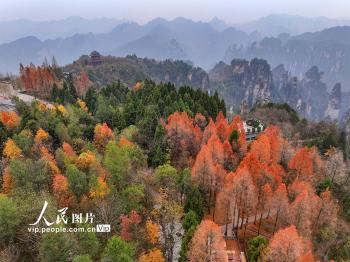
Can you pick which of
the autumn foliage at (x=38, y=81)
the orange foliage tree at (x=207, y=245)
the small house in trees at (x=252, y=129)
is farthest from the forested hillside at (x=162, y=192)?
the autumn foliage at (x=38, y=81)

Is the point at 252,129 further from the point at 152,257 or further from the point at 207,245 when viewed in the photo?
the point at 152,257

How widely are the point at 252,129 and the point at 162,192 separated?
137 feet

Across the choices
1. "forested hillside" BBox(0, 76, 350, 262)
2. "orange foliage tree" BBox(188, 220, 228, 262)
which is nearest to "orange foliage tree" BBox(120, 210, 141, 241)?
"forested hillside" BBox(0, 76, 350, 262)

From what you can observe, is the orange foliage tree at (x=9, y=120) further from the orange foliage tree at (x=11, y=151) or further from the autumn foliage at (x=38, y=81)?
the autumn foliage at (x=38, y=81)

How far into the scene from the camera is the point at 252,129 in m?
76.2

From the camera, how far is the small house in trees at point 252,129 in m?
74.6

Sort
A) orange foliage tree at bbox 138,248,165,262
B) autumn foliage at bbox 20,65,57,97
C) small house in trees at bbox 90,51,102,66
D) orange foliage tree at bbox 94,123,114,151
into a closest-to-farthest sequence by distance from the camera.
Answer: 1. orange foliage tree at bbox 138,248,165,262
2. orange foliage tree at bbox 94,123,114,151
3. autumn foliage at bbox 20,65,57,97
4. small house in trees at bbox 90,51,102,66

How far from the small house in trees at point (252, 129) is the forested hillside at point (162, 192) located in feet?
49.6

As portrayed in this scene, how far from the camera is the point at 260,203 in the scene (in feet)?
135

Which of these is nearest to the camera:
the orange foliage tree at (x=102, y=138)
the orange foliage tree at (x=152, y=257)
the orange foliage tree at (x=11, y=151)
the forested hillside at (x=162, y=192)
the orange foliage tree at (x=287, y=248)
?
the orange foliage tree at (x=152, y=257)

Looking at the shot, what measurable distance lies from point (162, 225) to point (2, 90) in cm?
7144

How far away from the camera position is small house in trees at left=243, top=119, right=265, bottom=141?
7462 cm

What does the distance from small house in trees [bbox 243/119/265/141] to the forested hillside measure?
15.1 metres

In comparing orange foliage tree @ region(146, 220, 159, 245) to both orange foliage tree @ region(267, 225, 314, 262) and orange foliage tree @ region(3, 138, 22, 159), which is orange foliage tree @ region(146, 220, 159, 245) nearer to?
orange foliage tree @ region(267, 225, 314, 262)
